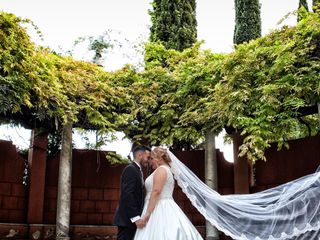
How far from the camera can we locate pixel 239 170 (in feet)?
29.8

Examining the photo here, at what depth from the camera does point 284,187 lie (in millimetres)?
5473

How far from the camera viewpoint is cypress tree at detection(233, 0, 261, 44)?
1571cm

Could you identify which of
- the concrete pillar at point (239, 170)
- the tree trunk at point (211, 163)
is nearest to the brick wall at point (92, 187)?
the tree trunk at point (211, 163)

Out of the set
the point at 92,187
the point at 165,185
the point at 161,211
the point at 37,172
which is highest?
the point at 37,172

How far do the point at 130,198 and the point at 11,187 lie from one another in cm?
548

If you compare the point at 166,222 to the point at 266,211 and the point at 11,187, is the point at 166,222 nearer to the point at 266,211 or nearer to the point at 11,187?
the point at 266,211

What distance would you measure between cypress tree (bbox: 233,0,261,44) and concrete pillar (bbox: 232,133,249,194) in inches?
285

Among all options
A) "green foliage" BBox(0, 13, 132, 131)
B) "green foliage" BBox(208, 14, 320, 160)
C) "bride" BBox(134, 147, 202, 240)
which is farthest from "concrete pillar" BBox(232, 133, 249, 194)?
"bride" BBox(134, 147, 202, 240)

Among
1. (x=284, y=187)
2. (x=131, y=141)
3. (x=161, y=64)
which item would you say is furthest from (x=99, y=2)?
(x=284, y=187)

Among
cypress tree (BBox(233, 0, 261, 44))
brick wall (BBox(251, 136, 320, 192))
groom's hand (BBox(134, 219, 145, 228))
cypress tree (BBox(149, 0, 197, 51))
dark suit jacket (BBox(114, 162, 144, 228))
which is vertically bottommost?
groom's hand (BBox(134, 219, 145, 228))

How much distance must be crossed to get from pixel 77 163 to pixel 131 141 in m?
1.36

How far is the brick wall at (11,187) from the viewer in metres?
9.00

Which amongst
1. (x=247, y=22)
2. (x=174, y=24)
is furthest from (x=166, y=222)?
(x=247, y=22)

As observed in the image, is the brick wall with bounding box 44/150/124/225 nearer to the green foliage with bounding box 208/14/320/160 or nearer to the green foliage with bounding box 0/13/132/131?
the green foliage with bounding box 0/13/132/131
